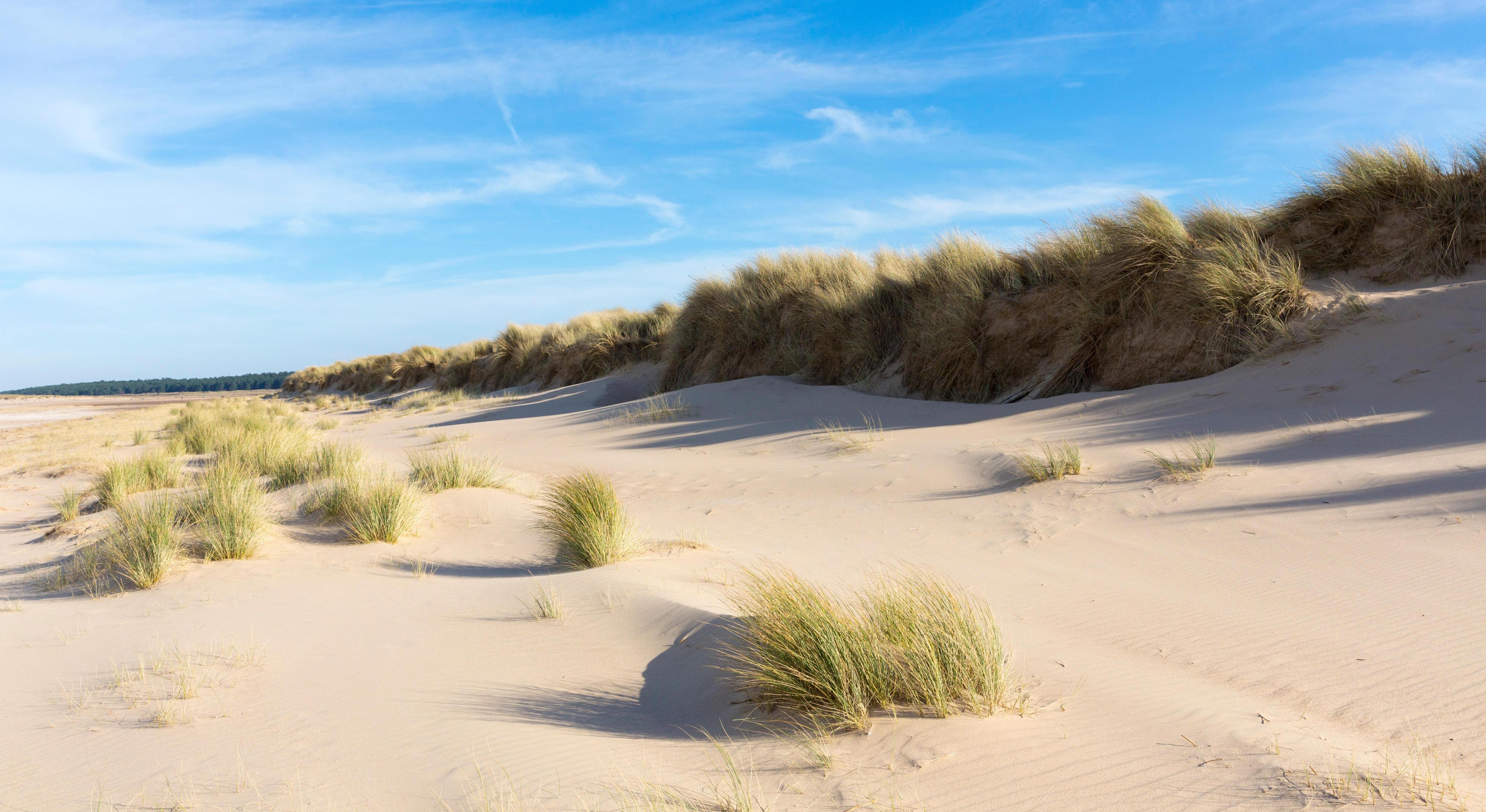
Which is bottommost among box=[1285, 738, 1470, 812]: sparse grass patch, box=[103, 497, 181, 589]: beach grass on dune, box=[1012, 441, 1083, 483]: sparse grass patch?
box=[1285, 738, 1470, 812]: sparse grass patch

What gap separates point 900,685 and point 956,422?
8.21 m

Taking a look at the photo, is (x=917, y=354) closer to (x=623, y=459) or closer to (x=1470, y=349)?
(x=623, y=459)

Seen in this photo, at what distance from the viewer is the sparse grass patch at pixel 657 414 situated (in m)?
13.9

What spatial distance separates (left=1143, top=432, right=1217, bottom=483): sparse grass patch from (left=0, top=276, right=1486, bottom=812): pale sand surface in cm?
12

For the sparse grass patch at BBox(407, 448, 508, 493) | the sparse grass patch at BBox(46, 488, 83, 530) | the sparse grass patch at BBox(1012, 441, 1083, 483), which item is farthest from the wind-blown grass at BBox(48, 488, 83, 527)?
the sparse grass patch at BBox(1012, 441, 1083, 483)

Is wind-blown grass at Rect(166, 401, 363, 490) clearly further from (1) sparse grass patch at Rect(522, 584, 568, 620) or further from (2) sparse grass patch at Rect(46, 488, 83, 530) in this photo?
(1) sparse grass patch at Rect(522, 584, 568, 620)

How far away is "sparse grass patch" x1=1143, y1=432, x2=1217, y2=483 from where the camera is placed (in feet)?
20.7

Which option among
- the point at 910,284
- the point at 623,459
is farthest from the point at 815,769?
the point at 910,284

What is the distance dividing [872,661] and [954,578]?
2066 millimetres

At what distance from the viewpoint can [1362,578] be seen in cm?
396

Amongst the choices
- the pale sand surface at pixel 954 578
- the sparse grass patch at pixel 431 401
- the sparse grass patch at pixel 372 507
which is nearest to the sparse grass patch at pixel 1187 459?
the pale sand surface at pixel 954 578

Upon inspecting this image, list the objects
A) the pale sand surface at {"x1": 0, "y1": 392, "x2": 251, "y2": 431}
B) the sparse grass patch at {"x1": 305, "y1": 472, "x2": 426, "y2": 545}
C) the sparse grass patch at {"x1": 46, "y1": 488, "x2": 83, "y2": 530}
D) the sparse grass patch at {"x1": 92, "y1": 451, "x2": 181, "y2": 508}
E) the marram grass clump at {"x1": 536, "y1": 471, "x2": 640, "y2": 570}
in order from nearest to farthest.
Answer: the marram grass clump at {"x1": 536, "y1": 471, "x2": 640, "y2": 570} < the sparse grass patch at {"x1": 305, "y1": 472, "x2": 426, "y2": 545} < the sparse grass patch at {"x1": 46, "y1": 488, "x2": 83, "y2": 530} < the sparse grass patch at {"x1": 92, "y1": 451, "x2": 181, "y2": 508} < the pale sand surface at {"x1": 0, "y1": 392, "x2": 251, "y2": 431}

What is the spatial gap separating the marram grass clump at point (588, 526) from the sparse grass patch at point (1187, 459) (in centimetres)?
426

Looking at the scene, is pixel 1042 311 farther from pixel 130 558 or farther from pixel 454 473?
pixel 130 558
